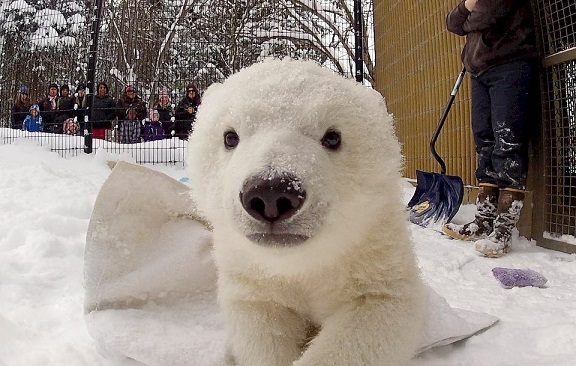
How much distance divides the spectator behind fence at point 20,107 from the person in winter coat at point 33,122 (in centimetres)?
25

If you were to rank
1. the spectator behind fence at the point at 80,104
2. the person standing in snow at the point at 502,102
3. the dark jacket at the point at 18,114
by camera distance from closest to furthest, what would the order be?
the person standing in snow at the point at 502,102, the spectator behind fence at the point at 80,104, the dark jacket at the point at 18,114

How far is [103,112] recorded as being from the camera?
834 cm

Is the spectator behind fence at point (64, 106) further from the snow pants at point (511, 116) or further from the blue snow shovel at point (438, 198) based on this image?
the snow pants at point (511, 116)

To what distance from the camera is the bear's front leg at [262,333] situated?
4.79 feet

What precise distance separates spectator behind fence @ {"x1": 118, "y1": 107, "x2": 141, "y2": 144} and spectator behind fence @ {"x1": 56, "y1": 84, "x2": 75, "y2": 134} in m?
0.89

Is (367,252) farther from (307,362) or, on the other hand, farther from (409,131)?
(409,131)

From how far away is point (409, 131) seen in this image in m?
6.16

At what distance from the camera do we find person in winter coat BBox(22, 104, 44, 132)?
8.83 m

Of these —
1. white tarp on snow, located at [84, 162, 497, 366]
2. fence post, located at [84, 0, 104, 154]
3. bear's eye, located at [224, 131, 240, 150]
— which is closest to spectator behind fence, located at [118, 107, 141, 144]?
fence post, located at [84, 0, 104, 154]

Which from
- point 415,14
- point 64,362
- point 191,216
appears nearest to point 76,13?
point 415,14

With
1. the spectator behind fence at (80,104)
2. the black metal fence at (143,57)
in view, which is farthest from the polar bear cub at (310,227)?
the spectator behind fence at (80,104)

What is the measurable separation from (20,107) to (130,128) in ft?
8.89

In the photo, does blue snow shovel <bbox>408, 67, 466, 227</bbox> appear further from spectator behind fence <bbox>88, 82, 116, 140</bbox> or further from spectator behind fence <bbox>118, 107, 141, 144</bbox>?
spectator behind fence <bbox>88, 82, 116, 140</bbox>

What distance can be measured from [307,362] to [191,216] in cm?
118
